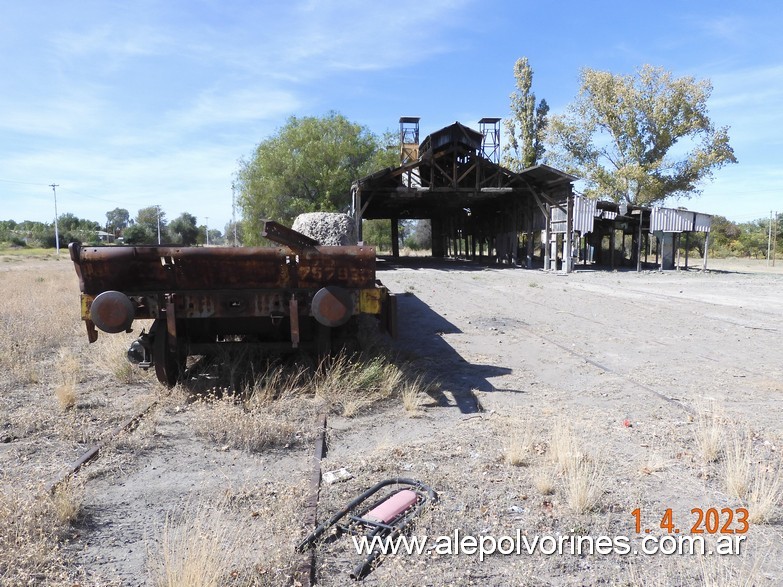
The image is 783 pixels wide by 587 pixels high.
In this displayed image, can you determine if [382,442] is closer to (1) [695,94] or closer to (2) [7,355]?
(2) [7,355]

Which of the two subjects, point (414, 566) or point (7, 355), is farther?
point (7, 355)

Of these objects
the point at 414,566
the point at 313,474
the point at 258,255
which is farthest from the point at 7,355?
the point at 414,566

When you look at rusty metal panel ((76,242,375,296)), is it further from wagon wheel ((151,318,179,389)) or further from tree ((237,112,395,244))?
tree ((237,112,395,244))

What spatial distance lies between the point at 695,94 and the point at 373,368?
1687 inches

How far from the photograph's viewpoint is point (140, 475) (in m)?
3.83

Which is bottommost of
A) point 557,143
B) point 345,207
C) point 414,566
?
point 414,566

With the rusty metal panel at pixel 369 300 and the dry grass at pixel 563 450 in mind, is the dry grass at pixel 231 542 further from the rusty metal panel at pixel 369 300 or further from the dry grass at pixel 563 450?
the rusty metal panel at pixel 369 300

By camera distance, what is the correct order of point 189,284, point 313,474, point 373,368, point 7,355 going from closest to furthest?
point 313,474 → point 189,284 → point 373,368 → point 7,355

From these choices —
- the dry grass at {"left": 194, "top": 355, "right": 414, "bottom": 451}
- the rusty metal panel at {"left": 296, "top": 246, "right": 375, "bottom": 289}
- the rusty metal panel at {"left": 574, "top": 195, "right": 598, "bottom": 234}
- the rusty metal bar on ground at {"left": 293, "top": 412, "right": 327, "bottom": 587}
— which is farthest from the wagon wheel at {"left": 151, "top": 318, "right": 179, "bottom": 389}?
the rusty metal panel at {"left": 574, "top": 195, "right": 598, "bottom": 234}

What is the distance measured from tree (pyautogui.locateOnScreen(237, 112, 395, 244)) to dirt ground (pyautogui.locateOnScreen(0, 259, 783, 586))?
33.0 metres

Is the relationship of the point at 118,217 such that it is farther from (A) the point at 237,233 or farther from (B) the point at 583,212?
(B) the point at 583,212
